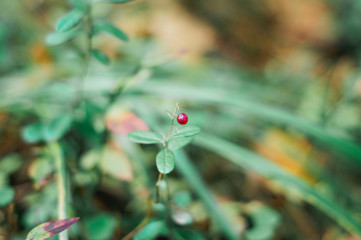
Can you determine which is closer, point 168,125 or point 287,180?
point 287,180

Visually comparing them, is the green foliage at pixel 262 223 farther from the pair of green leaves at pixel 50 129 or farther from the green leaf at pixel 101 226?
the pair of green leaves at pixel 50 129

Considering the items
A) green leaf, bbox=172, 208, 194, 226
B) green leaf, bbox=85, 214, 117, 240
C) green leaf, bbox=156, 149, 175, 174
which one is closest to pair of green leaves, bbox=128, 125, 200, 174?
green leaf, bbox=156, 149, 175, 174

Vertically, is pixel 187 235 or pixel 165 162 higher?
pixel 165 162

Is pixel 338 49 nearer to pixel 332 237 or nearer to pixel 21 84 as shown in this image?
pixel 332 237

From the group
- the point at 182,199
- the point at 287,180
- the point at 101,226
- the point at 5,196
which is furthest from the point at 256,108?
the point at 5,196

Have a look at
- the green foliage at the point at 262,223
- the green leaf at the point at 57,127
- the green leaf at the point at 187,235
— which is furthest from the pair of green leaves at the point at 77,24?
the green foliage at the point at 262,223

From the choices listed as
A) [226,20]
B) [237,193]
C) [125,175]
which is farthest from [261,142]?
[226,20]

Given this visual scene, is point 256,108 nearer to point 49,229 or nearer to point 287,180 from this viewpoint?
point 287,180
